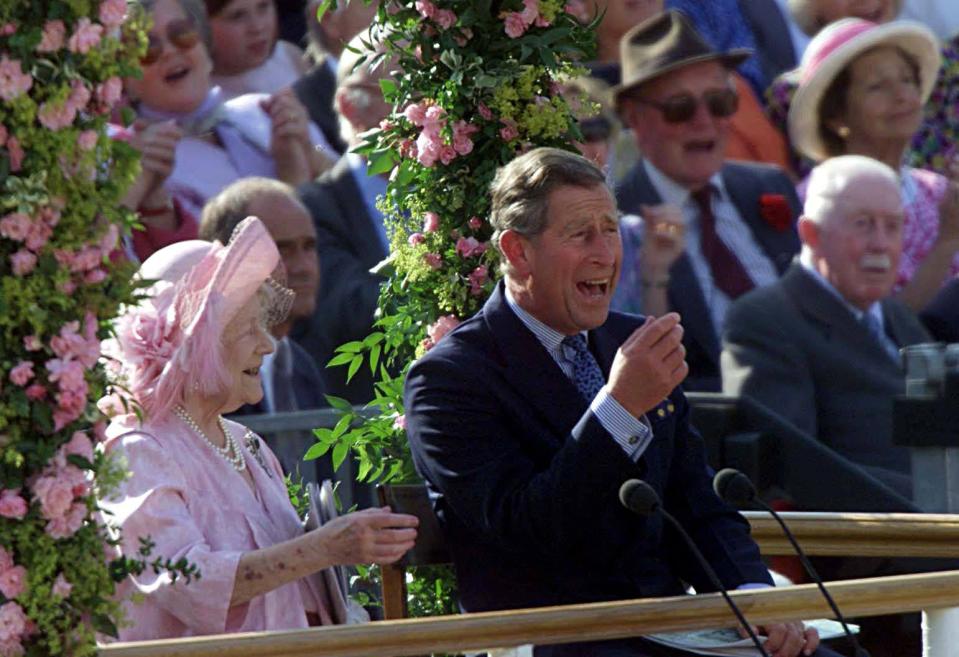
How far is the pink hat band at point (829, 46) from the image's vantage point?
854 centimetres

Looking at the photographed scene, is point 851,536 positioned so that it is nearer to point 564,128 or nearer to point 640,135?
point 564,128

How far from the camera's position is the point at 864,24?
28.5 ft

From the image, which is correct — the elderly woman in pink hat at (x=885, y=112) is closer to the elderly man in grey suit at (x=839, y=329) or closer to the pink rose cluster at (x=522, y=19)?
the elderly man in grey suit at (x=839, y=329)

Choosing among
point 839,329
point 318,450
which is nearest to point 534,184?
point 318,450

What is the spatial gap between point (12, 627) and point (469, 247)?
205cm

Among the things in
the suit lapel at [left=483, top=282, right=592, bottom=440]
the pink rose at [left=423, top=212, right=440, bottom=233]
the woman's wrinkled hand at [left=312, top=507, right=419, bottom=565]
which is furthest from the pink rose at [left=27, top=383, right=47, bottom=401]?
the pink rose at [left=423, top=212, right=440, bottom=233]

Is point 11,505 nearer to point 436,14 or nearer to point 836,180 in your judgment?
point 436,14

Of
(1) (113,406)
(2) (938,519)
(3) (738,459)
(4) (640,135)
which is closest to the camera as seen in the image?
(1) (113,406)

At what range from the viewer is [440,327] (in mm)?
5008

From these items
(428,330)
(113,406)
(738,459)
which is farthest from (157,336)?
(738,459)

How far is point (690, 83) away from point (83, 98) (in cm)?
518

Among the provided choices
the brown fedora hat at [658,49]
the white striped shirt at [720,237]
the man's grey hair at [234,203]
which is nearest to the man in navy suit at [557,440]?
the man's grey hair at [234,203]

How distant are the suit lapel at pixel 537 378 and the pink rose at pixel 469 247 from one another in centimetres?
57

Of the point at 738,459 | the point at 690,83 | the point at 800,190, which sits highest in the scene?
the point at 690,83
